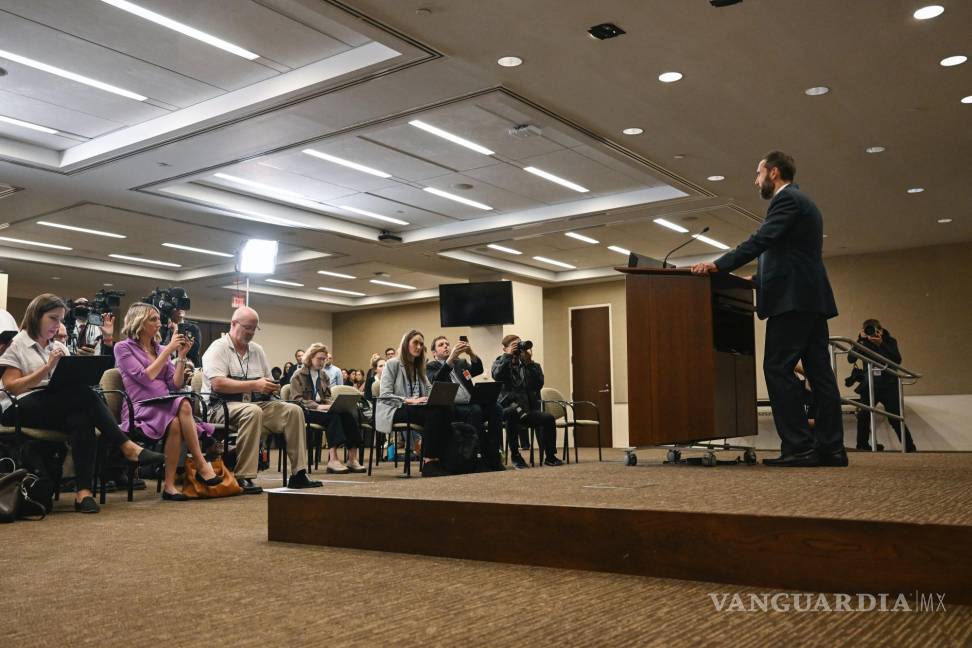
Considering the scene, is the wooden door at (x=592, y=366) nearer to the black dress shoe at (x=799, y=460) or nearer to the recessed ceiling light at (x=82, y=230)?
the recessed ceiling light at (x=82, y=230)

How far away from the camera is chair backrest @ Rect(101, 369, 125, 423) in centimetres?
489

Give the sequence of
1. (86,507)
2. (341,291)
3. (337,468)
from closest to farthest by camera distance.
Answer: (86,507), (337,468), (341,291)

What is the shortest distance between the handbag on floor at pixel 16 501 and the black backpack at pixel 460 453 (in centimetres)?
302

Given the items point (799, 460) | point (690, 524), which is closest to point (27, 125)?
point (799, 460)

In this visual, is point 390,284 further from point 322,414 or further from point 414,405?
point 414,405

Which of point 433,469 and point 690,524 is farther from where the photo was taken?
point 433,469

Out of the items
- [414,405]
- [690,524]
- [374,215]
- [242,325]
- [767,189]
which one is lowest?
[690,524]

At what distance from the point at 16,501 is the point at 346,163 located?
500cm

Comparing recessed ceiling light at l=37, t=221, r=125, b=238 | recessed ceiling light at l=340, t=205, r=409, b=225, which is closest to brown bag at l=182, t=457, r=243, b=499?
recessed ceiling light at l=340, t=205, r=409, b=225

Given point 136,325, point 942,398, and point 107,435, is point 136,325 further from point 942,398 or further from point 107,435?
point 942,398

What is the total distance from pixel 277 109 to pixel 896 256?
9.31m

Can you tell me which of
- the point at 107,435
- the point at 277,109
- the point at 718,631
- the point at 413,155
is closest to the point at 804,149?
the point at 413,155

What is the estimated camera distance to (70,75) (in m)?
5.95

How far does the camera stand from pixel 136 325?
16.1ft
